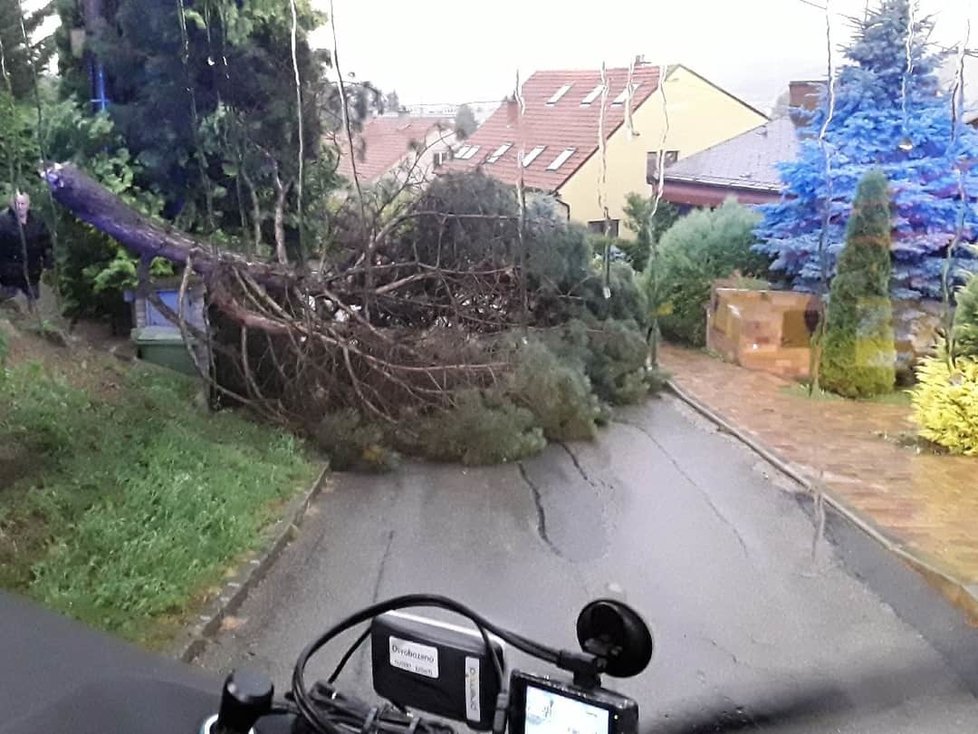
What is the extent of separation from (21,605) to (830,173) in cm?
176

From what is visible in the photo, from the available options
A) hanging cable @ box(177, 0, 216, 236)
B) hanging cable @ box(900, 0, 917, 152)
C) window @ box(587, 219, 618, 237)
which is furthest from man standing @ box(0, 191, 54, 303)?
hanging cable @ box(900, 0, 917, 152)

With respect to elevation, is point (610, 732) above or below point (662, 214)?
below

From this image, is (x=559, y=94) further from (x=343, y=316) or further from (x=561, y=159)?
(x=343, y=316)

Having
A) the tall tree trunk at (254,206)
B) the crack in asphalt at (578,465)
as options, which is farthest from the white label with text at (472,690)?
the tall tree trunk at (254,206)

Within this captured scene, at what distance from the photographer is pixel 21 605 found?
2.97ft

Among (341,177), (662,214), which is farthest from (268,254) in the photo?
(662,214)

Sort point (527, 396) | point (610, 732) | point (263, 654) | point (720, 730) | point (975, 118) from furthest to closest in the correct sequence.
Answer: point (527, 396), point (975, 118), point (263, 654), point (720, 730), point (610, 732)

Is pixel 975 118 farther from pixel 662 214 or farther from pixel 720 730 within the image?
pixel 720 730

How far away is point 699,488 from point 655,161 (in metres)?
0.71

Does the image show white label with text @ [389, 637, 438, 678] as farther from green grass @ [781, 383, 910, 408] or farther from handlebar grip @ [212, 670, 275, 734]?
green grass @ [781, 383, 910, 408]

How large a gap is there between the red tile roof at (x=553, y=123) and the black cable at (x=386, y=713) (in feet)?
4.64

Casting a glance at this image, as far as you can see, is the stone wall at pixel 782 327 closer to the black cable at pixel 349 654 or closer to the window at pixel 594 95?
the window at pixel 594 95

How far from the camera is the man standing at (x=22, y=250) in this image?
2.37 meters

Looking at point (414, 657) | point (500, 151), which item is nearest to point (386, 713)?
point (414, 657)
